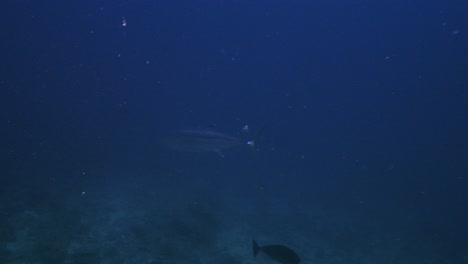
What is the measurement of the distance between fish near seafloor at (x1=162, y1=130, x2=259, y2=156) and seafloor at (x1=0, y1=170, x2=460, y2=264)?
3.06m

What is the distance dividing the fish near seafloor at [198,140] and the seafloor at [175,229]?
3.06m

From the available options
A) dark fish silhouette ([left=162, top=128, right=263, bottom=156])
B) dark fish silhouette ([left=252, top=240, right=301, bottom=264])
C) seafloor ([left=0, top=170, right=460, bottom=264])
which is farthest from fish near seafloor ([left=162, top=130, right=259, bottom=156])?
dark fish silhouette ([left=252, top=240, right=301, bottom=264])

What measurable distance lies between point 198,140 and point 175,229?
364 centimetres

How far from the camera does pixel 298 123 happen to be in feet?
258

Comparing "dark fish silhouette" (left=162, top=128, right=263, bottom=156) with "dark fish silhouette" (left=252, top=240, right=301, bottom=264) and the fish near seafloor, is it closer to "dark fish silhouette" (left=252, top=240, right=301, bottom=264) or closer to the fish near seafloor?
the fish near seafloor

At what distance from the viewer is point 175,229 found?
992 cm

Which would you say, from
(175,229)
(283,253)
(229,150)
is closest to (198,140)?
(175,229)

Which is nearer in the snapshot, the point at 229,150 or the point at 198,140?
the point at 198,140

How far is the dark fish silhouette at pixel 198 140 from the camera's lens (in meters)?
8.30

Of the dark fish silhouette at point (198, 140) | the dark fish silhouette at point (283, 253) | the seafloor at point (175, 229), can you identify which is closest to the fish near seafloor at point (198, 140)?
the dark fish silhouette at point (198, 140)

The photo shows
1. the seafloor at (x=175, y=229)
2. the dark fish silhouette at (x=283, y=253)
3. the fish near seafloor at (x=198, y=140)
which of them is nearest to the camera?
the dark fish silhouette at (x=283, y=253)

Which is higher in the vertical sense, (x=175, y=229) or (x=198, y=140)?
(x=198, y=140)

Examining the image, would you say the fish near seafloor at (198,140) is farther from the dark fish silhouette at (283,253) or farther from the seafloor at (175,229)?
the dark fish silhouette at (283,253)

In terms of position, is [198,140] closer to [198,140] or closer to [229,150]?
[198,140]
